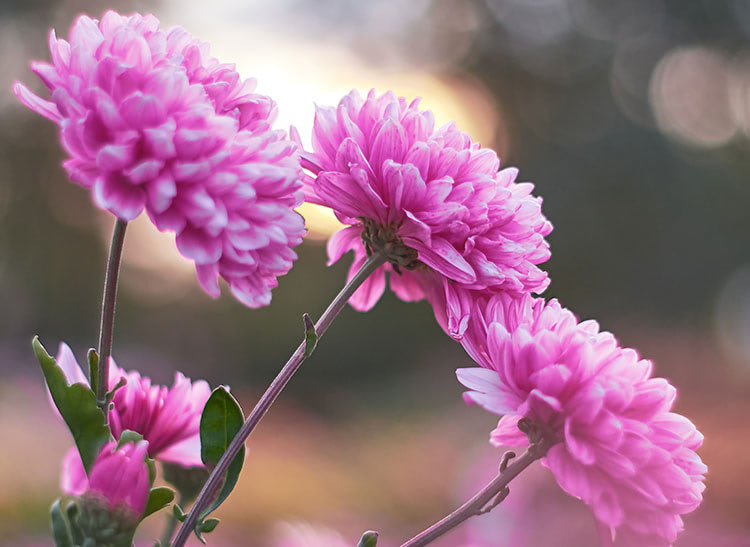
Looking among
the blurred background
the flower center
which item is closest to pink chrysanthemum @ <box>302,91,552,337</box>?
the flower center

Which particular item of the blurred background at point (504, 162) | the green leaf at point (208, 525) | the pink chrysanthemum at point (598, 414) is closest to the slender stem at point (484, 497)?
the pink chrysanthemum at point (598, 414)

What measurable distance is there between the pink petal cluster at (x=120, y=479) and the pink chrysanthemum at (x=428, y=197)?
0.67 ft

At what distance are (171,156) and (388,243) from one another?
0.58 ft

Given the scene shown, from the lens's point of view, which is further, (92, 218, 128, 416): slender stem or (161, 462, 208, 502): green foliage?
(161, 462, 208, 502): green foliage

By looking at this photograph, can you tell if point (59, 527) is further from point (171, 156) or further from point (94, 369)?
point (171, 156)

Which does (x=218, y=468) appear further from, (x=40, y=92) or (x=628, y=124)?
(x=628, y=124)

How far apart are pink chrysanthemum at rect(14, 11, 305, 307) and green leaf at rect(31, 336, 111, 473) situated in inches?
3.9

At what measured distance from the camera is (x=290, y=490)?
13.3ft

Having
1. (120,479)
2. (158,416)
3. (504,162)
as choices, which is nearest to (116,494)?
(120,479)

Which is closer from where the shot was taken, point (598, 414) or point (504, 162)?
point (598, 414)

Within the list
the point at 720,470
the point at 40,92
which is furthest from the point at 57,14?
the point at 720,470

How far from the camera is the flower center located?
551 millimetres

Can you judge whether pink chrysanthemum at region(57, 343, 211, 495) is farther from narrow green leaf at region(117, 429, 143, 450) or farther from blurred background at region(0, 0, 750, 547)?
blurred background at region(0, 0, 750, 547)

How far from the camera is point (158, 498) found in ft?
1.55
